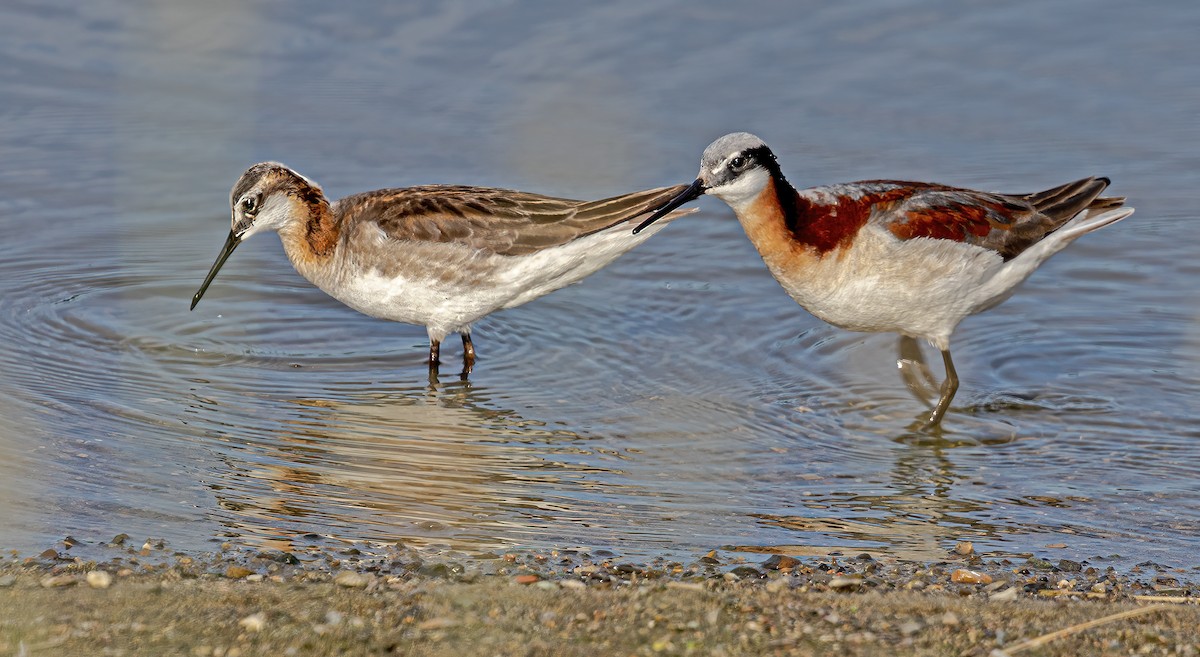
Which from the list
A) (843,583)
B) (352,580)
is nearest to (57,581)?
(352,580)

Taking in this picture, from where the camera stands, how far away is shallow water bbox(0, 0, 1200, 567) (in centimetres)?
712

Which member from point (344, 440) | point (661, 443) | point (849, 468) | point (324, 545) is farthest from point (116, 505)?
point (849, 468)

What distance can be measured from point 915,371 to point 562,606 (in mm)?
4660

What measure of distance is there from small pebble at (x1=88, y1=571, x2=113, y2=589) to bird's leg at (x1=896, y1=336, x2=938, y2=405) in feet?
17.0

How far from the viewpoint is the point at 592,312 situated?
10453mm

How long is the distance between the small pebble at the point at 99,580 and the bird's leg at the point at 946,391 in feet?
15.8

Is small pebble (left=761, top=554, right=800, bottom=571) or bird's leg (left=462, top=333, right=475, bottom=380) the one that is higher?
bird's leg (left=462, top=333, right=475, bottom=380)

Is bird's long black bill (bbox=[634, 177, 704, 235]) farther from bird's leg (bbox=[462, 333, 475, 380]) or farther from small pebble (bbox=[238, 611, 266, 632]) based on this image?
small pebble (bbox=[238, 611, 266, 632])

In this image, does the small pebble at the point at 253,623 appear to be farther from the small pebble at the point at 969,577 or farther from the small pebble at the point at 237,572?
the small pebble at the point at 969,577

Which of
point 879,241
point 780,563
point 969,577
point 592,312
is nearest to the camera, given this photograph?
point 969,577

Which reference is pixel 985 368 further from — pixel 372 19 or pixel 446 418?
pixel 372 19

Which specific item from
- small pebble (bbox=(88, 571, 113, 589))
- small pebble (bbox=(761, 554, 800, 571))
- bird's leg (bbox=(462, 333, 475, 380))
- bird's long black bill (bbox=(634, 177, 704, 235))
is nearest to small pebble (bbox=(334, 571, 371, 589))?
small pebble (bbox=(88, 571, 113, 589))

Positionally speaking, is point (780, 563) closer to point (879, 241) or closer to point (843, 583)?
point (843, 583)

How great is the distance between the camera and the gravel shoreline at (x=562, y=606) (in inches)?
200
